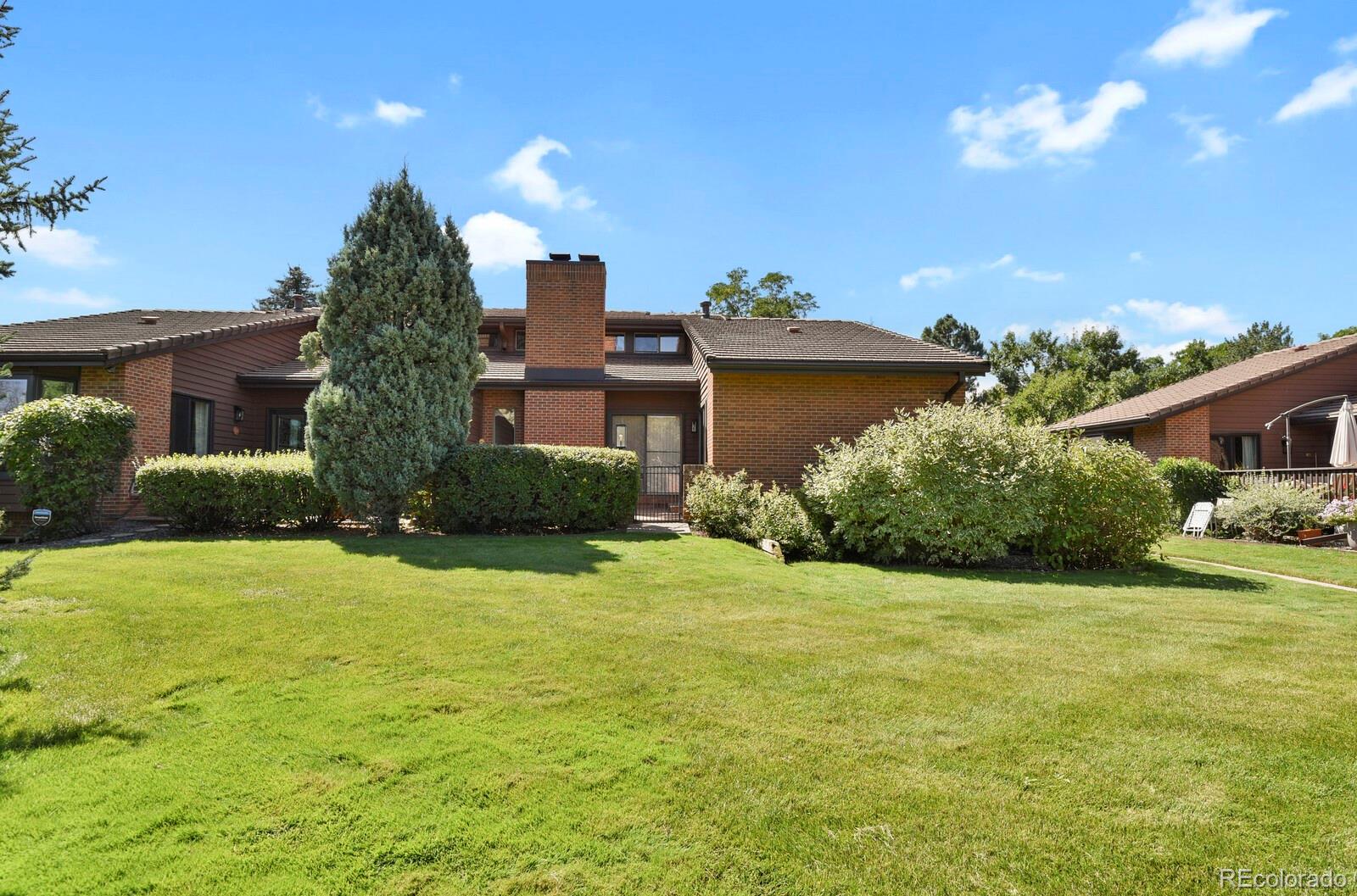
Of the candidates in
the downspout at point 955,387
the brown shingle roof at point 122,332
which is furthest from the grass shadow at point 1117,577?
the brown shingle roof at point 122,332

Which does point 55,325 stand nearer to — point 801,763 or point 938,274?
point 801,763

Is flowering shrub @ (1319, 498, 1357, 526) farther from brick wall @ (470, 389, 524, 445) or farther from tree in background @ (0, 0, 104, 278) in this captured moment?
tree in background @ (0, 0, 104, 278)

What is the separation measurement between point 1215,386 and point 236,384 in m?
27.8

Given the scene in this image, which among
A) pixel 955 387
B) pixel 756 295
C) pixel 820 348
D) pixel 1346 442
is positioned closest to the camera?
pixel 1346 442

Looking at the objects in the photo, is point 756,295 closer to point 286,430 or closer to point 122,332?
point 286,430

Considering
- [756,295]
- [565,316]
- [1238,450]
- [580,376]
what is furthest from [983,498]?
[756,295]

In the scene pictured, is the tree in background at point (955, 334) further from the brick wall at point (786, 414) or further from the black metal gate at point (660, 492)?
the black metal gate at point (660, 492)

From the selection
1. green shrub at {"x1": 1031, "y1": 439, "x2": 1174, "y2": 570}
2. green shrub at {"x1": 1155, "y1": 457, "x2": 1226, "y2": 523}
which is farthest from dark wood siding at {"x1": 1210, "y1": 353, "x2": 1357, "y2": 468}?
green shrub at {"x1": 1031, "y1": 439, "x2": 1174, "y2": 570}

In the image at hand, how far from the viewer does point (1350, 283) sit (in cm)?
3011

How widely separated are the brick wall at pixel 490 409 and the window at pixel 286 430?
4593mm

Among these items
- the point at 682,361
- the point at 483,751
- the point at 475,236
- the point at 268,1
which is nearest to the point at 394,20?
the point at 268,1

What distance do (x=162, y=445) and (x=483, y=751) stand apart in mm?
A: 14567

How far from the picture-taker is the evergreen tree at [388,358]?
990cm

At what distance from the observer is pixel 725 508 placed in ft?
35.4
